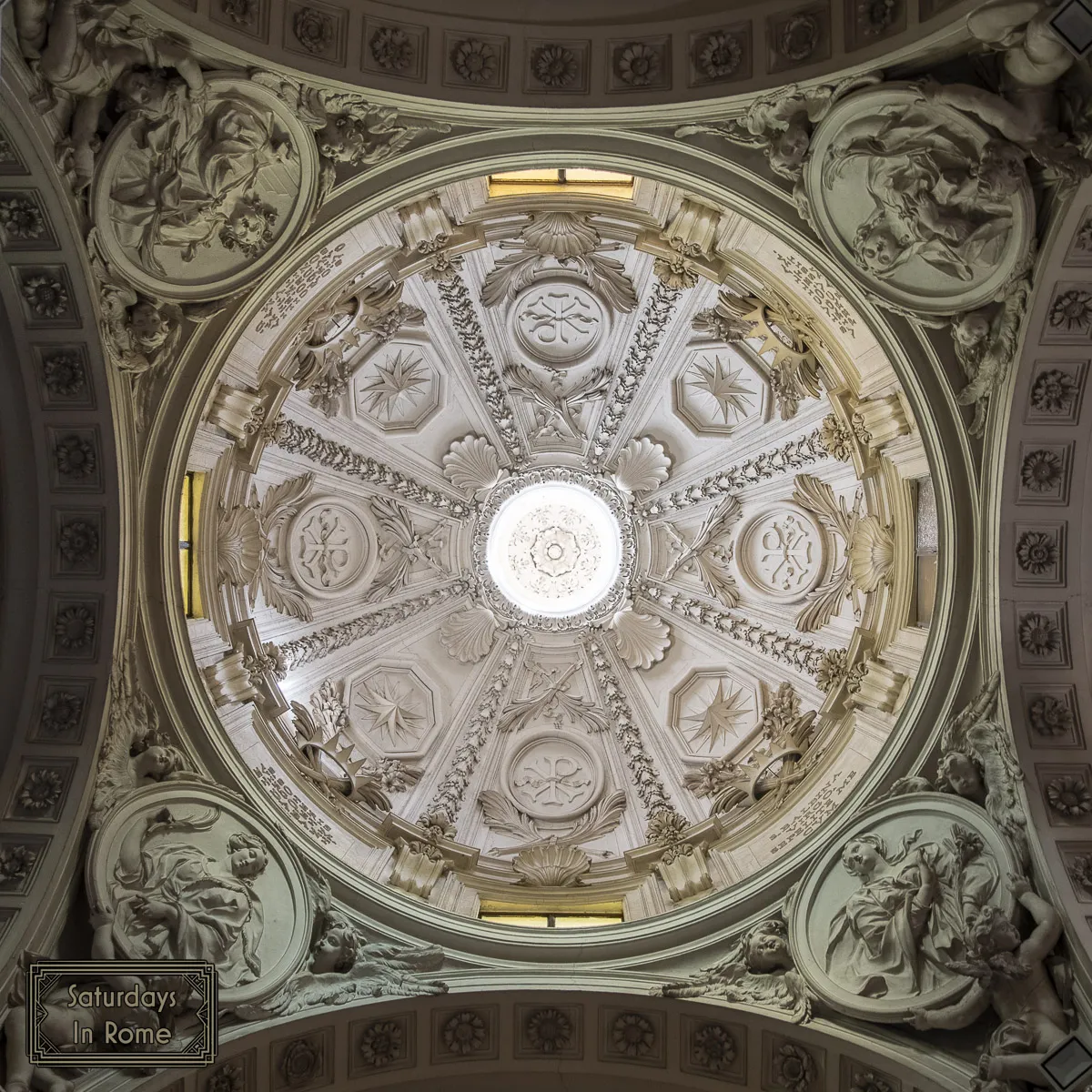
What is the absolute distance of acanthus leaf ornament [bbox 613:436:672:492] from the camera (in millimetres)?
19672

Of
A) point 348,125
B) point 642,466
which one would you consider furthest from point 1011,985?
point 348,125

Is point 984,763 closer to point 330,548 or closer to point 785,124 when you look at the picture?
point 785,124

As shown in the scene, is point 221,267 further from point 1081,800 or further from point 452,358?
point 1081,800

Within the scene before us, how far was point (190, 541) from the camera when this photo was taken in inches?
600

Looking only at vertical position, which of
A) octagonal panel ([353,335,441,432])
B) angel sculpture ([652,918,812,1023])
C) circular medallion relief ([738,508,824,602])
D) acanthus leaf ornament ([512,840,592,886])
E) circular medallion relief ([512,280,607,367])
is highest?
circular medallion relief ([512,280,607,367])

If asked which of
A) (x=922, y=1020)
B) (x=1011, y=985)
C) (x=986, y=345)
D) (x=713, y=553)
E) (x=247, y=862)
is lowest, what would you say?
(x=922, y=1020)

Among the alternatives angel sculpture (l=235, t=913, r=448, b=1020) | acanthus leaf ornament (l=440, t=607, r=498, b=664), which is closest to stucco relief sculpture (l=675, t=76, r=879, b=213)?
acanthus leaf ornament (l=440, t=607, r=498, b=664)

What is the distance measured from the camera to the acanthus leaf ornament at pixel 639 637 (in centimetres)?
1988

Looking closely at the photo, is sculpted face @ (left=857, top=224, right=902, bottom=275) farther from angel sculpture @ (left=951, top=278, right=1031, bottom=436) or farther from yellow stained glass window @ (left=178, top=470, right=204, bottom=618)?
yellow stained glass window @ (left=178, top=470, right=204, bottom=618)

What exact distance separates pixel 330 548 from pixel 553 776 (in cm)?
499

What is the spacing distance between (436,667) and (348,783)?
10.6 ft

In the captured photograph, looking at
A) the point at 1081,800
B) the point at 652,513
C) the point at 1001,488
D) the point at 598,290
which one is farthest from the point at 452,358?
the point at 1081,800

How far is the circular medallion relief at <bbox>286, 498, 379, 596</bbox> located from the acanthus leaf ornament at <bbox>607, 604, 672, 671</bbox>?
13.5 ft

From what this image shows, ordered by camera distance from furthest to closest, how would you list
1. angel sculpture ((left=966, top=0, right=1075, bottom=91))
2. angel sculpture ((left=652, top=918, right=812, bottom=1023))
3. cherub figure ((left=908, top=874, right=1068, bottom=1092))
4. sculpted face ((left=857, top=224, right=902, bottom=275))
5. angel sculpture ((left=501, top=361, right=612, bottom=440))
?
angel sculpture ((left=501, top=361, right=612, bottom=440)), angel sculpture ((left=652, top=918, right=812, bottom=1023)), sculpted face ((left=857, top=224, right=902, bottom=275)), cherub figure ((left=908, top=874, right=1068, bottom=1092)), angel sculpture ((left=966, top=0, right=1075, bottom=91))
